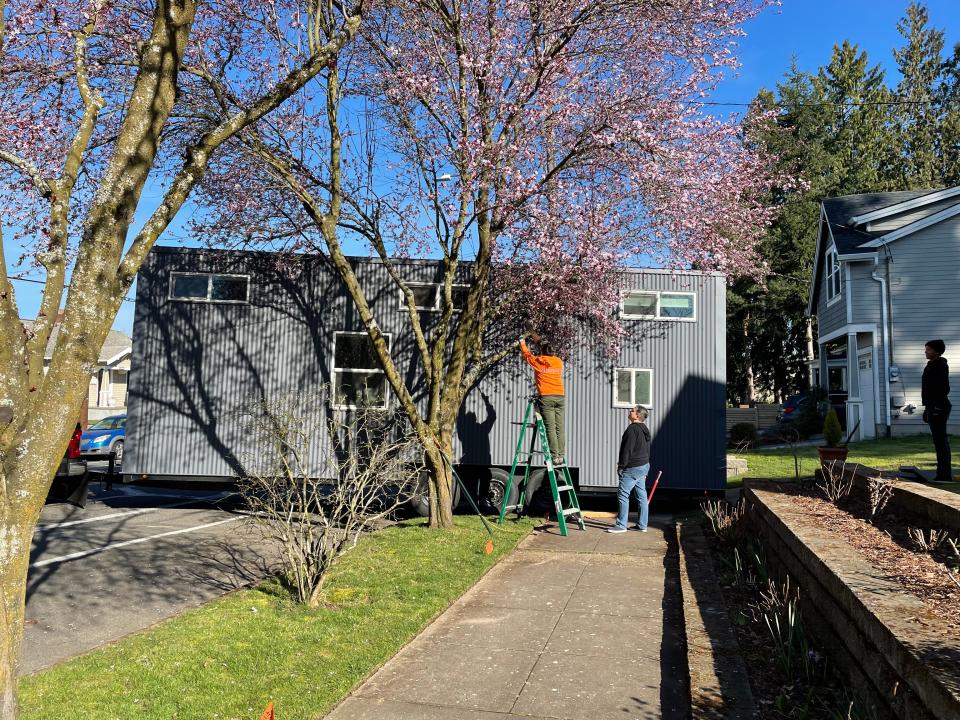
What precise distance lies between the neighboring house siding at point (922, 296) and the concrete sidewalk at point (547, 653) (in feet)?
53.1

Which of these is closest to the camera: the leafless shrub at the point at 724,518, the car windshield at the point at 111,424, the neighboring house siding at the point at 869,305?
the leafless shrub at the point at 724,518

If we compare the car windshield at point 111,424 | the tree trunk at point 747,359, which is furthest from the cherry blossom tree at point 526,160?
the tree trunk at point 747,359

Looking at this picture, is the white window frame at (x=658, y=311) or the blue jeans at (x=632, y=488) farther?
the white window frame at (x=658, y=311)

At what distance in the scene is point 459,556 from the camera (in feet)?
27.7

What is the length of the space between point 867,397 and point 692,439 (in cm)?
1341

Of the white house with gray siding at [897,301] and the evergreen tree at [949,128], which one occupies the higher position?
the evergreen tree at [949,128]

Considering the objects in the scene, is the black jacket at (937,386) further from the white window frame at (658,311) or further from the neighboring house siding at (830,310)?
the neighboring house siding at (830,310)

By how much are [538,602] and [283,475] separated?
2.59 metres

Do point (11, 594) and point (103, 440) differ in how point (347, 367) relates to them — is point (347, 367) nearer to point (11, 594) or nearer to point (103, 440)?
point (11, 594)

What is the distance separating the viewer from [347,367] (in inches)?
458

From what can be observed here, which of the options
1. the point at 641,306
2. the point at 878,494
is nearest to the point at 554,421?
the point at 641,306

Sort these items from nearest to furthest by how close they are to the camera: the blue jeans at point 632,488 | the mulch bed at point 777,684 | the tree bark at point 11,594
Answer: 1. the tree bark at point 11,594
2. the mulch bed at point 777,684
3. the blue jeans at point 632,488

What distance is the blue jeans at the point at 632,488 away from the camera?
1006 cm

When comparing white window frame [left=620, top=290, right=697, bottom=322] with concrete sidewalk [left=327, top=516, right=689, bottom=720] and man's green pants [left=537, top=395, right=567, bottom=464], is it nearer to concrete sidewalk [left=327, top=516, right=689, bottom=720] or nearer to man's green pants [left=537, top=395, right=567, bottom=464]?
man's green pants [left=537, top=395, right=567, bottom=464]
